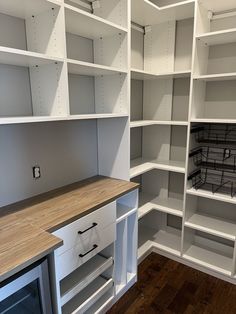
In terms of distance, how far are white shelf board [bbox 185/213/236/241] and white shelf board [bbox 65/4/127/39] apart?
180cm

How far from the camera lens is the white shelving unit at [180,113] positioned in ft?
6.60

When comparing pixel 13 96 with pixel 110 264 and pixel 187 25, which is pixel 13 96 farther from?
pixel 187 25

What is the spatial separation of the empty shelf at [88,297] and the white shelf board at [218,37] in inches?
79.8

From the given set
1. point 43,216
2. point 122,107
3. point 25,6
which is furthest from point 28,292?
point 25,6

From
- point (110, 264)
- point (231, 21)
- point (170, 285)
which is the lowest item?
point (170, 285)

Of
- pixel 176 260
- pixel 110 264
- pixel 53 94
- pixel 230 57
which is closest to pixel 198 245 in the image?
pixel 176 260

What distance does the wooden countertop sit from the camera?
1.00m

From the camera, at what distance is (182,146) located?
97.4 inches

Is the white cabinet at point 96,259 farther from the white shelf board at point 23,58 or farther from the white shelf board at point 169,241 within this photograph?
the white shelf board at point 23,58

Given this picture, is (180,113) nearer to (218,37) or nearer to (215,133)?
(215,133)

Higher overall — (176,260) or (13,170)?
(13,170)

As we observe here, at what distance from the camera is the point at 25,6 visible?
126cm

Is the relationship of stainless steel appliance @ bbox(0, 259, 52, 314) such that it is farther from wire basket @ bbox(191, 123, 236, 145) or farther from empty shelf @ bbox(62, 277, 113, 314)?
wire basket @ bbox(191, 123, 236, 145)

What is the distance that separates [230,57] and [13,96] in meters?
1.83
